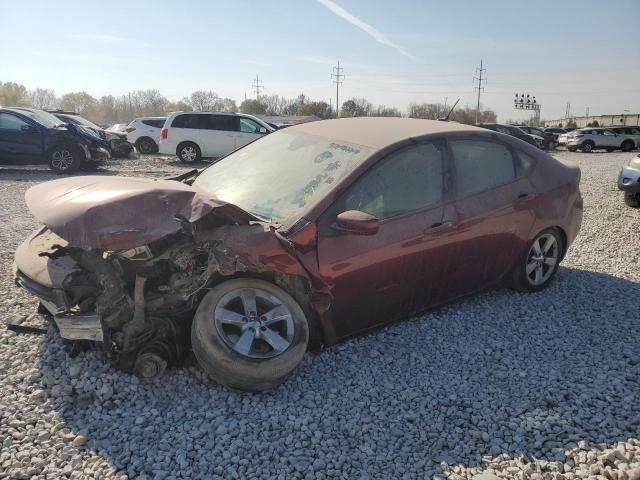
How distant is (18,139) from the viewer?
13.0 meters

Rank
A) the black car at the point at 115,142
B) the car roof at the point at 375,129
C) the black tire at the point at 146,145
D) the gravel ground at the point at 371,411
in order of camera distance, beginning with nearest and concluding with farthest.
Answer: the gravel ground at the point at 371,411 < the car roof at the point at 375,129 < the black car at the point at 115,142 < the black tire at the point at 146,145

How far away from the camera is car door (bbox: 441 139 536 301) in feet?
13.0

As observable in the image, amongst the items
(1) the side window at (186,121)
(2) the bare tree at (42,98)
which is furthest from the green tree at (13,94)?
(1) the side window at (186,121)

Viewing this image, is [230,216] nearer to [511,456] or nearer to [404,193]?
[404,193]

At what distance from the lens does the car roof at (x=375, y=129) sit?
151 inches

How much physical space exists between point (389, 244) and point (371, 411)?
3.72 ft

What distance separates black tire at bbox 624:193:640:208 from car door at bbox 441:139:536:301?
6.73 meters

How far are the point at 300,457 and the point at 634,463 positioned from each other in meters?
1.69

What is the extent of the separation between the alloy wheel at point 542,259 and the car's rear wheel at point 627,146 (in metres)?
31.3

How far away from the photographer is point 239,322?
3094mm

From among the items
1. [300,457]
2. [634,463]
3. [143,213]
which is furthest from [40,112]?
[634,463]

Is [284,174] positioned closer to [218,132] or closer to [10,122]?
[10,122]

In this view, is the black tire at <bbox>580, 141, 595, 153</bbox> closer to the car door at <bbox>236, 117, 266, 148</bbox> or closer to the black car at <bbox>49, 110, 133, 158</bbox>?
the car door at <bbox>236, 117, 266, 148</bbox>

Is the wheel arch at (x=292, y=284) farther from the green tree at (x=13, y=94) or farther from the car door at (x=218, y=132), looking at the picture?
the green tree at (x=13, y=94)
